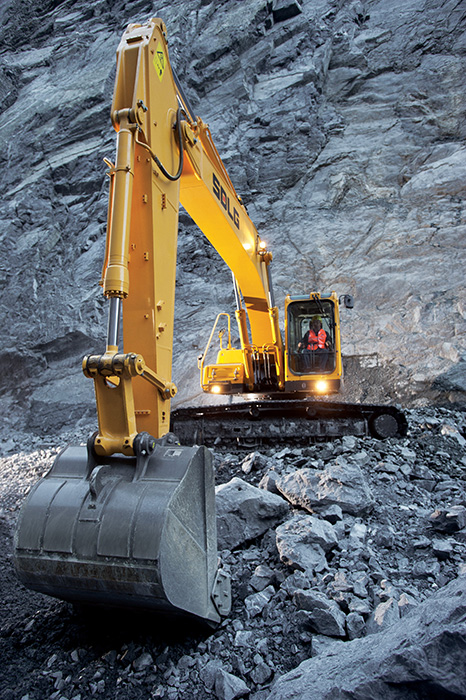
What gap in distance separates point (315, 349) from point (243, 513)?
13.3ft

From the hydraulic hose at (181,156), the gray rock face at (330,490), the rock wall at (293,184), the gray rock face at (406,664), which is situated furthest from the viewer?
the rock wall at (293,184)

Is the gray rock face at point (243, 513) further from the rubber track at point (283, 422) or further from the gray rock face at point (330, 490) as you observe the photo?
the rubber track at point (283, 422)

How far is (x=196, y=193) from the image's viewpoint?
170 inches

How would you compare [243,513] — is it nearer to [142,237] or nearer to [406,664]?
[406,664]

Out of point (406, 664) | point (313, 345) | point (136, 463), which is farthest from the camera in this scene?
point (313, 345)

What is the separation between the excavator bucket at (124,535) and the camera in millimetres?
2047

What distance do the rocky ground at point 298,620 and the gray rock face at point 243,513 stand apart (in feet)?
0.03

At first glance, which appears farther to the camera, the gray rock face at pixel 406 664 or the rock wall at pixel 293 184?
the rock wall at pixel 293 184

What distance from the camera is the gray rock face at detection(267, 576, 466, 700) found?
137 centimetres

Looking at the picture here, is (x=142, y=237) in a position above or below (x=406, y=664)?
above

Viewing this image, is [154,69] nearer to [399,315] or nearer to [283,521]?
[283,521]

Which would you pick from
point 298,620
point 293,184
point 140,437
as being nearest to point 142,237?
point 140,437

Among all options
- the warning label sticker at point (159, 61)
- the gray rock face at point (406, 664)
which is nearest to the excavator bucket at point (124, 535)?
the gray rock face at point (406, 664)

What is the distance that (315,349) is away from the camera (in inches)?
280
